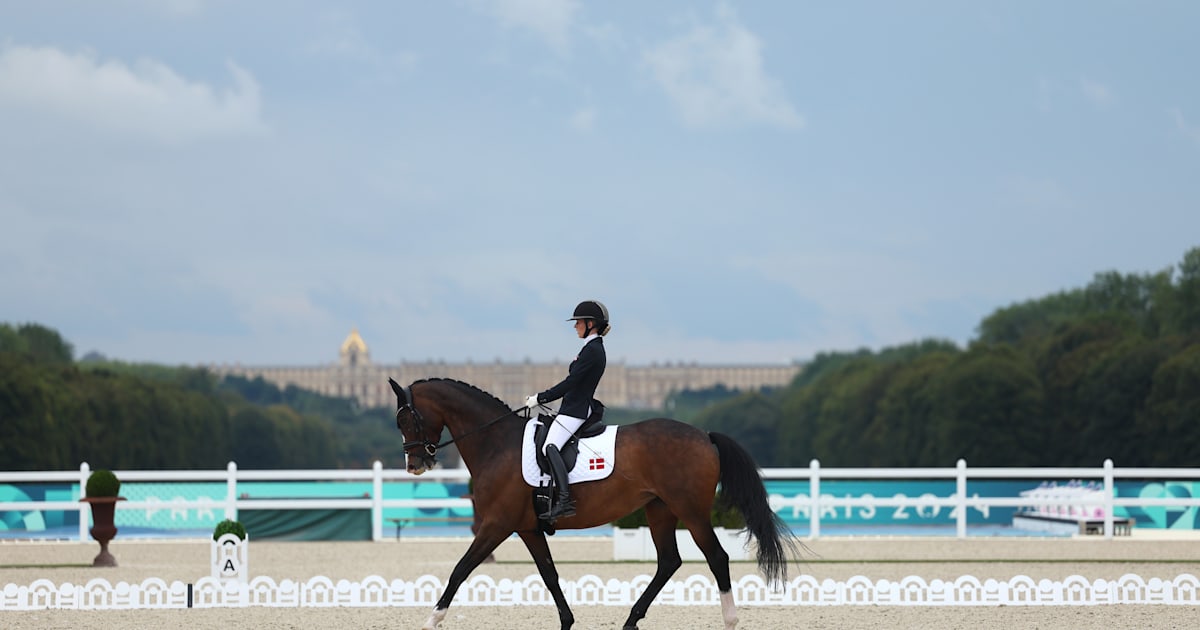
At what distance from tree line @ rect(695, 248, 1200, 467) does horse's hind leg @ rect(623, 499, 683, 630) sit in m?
40.9

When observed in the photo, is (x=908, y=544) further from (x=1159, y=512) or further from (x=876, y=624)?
(x=876, y=624)

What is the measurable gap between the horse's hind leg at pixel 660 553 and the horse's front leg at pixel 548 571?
0.47 metres

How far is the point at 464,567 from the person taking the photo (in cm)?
1145

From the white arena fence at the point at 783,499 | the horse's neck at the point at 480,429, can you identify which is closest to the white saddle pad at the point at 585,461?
the horse's neck at the point at 480,429

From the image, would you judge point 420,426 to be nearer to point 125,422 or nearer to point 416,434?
point 416,434

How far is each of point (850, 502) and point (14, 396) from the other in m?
37.2

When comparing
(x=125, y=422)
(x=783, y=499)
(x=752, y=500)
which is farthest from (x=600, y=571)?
(x=125, y=422)

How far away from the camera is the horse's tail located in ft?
39.3

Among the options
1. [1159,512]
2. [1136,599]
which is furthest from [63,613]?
[1159,512]

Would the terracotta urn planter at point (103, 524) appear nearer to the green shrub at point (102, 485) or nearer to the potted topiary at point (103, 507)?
the potted topiary at point (103, 507)

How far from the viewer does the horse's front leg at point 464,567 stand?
11.3m

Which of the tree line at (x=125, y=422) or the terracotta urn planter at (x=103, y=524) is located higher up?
the tree line at (x=125, y=422)

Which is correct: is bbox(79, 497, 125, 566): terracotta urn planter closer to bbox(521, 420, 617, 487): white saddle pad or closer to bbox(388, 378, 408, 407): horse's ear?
bbox(388, 378, 408, 407): horse's ear

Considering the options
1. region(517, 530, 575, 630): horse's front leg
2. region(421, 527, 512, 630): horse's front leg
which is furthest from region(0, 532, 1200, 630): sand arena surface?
region(421, 527, 512, 630): horse's front leg
